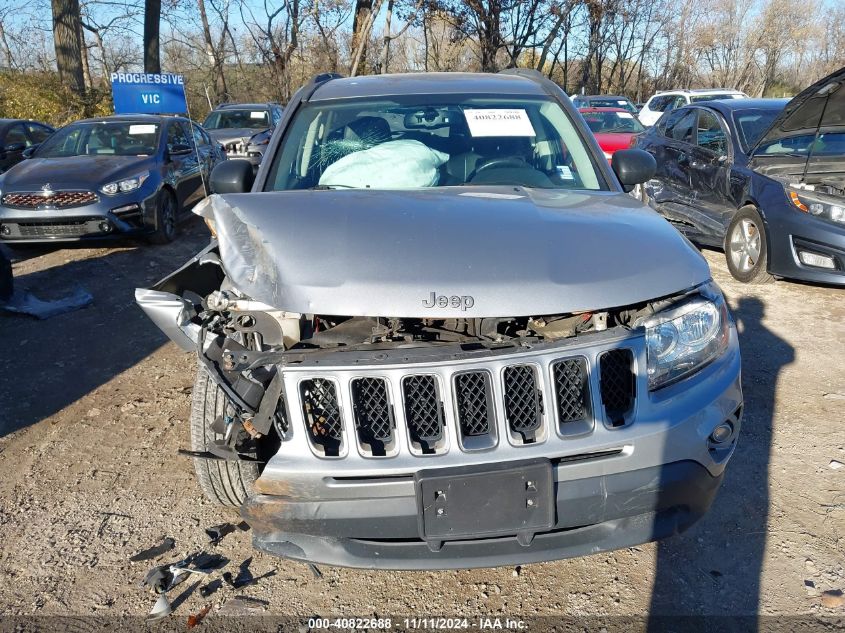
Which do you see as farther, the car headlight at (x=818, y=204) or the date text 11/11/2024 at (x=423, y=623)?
the car headlight at (x=818, y=204)

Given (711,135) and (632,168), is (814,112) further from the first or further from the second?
(632,168)

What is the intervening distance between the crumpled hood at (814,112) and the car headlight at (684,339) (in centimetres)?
417

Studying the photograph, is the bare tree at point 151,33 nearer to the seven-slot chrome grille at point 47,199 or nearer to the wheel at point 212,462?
the seven-slot chrome grille at point 47,199

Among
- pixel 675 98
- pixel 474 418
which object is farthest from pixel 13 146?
pixel 675 98

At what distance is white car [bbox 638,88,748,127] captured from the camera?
16.3 metres

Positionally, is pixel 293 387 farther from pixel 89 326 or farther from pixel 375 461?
pixel 89 326

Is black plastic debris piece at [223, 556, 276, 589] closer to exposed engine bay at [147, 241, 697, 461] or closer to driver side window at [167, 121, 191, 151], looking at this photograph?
exposed engine bay at [147, 241, 697, 461]

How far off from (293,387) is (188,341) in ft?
2.55

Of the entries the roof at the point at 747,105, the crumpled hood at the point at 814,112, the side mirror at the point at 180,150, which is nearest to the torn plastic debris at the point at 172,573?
the crumpled hood at the point at 814,112

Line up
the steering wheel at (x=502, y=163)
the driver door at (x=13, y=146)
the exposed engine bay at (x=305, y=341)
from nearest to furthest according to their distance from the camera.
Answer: the exposed engine bay at (x=305, y=341) → the steering wheel at (x=502, y=163) → the driver door at (x=13, y=146)

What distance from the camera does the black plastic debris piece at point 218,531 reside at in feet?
8.74

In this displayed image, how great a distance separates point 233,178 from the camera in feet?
10.7

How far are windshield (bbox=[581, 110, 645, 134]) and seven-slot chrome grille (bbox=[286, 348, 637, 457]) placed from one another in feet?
37.9

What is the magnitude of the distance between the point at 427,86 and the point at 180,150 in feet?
20.0
